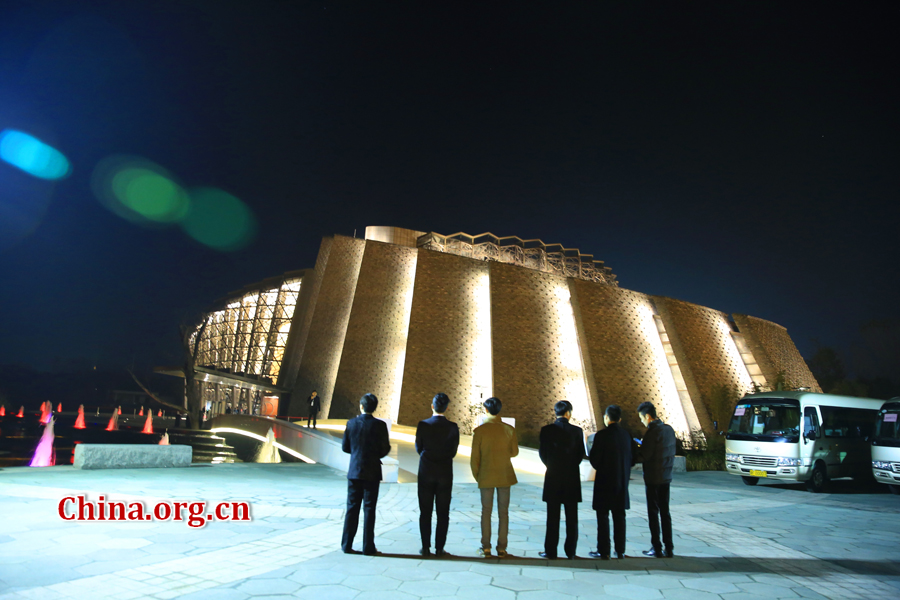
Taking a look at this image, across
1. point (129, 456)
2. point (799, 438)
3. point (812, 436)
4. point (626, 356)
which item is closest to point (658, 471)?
point (799, 438)

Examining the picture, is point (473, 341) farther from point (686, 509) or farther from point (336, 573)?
point (336, 573)

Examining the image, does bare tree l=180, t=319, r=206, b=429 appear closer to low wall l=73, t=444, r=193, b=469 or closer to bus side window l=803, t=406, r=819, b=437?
low wall l=73, t=444, r=193, b=469

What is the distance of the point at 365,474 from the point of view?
16.0 ft

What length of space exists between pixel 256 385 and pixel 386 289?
30.7 feet

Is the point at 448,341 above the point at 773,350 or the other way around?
the other way around

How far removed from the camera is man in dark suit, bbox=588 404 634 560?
5.09 meters

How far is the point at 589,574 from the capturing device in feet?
14.7

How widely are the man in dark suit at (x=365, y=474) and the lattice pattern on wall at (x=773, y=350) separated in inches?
1321

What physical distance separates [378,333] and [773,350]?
87.6ft

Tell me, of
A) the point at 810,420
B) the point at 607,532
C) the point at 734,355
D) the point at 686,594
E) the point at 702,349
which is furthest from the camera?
the point at 734,355

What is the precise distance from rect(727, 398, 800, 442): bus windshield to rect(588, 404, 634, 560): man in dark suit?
28.0ft

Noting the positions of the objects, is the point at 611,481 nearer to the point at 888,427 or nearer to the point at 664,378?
the point at 888,427

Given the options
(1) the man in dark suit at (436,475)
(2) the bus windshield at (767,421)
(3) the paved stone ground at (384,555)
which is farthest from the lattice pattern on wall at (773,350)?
(1) the man in dark suit at (436,475)

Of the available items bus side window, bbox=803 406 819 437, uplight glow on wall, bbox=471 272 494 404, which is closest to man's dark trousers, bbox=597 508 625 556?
bus side window, bbox=803 406 819 437
